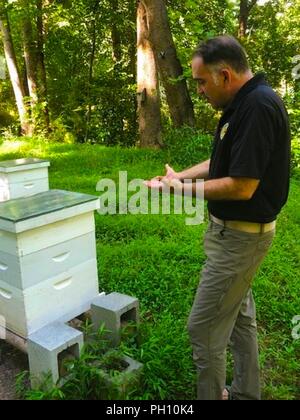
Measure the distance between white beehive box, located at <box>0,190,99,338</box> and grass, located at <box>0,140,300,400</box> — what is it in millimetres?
484

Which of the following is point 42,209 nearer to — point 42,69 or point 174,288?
point 174,288

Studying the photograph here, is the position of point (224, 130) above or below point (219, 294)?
above

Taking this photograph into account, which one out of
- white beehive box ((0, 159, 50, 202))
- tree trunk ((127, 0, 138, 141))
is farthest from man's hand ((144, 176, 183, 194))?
tree trunk ((127, 0, 138, 141))

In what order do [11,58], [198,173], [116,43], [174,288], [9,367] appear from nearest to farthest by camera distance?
1. [198,173]
2. [9,367]
3. [174,288]
4. [11,58]
5. [116,43]

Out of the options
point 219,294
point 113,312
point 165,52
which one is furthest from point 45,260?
point 165,52

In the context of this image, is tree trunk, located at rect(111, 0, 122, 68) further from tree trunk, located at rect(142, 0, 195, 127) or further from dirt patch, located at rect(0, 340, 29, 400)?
dirt patch, located at rect(0, 340, 29, 400)

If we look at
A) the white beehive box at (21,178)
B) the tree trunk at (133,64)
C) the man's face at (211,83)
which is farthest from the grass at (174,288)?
the tree trunk at (133,64)

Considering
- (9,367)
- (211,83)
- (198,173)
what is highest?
(211,83)

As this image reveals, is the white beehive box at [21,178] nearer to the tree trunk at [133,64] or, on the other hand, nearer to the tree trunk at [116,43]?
the tree trunk at [133,64]

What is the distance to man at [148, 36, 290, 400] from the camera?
1.73m

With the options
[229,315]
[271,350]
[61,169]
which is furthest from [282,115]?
[61,169]

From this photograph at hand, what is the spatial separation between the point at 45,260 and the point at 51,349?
21.1 inches

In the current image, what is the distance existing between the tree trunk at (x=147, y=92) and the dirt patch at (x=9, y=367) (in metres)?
5.79

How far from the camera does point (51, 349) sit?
2174 mm
